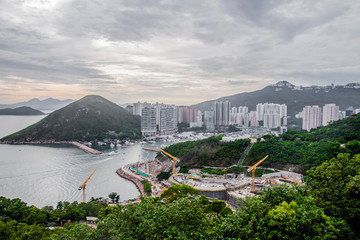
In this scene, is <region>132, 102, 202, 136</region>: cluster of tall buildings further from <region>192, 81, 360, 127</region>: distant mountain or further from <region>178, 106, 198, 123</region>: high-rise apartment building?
<region>192, 81, 360, 127</region>: distant mountain

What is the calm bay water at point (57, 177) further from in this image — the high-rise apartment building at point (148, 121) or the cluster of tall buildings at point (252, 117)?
the cluster of tall buildings at point (252, 117)

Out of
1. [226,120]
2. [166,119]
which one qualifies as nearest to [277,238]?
[166,119]

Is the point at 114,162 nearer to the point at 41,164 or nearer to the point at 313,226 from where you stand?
the point at 41,164

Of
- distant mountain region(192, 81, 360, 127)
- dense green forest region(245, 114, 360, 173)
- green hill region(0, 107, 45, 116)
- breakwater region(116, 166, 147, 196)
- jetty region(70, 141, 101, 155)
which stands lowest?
breakwater region(116, 166, 147, 196)

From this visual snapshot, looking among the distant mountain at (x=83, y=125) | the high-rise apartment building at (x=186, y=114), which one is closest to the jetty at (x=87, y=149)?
the distant mountain at (x=83, y=125)

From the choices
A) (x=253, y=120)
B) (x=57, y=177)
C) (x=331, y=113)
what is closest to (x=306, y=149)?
(x=57, y=177)

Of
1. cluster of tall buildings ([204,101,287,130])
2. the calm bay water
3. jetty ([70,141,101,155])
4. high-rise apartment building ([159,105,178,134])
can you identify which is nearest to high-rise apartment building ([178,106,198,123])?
cluster of tall buildings ([204,101,287,130])

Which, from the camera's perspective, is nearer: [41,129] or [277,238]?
[277,238]
